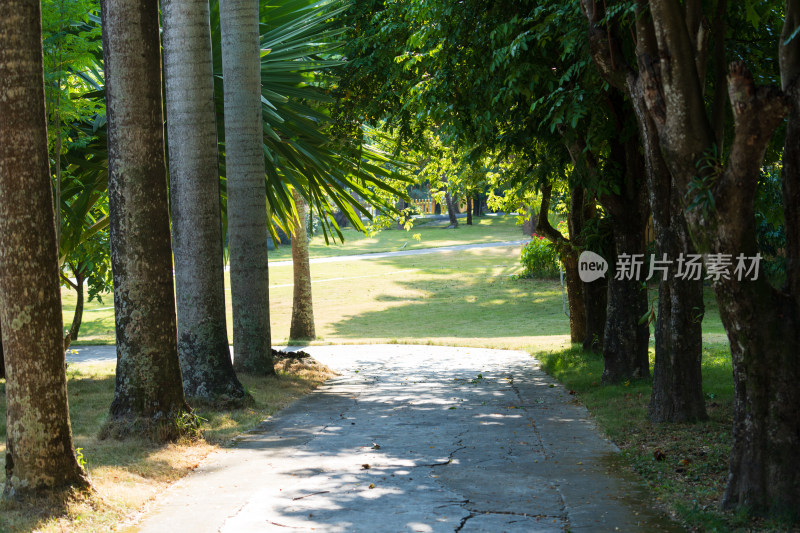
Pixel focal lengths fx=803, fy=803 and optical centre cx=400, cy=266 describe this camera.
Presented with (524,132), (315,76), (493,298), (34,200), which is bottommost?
(493,298)

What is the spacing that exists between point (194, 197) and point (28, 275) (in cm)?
404

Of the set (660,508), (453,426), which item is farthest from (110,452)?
(660,508)

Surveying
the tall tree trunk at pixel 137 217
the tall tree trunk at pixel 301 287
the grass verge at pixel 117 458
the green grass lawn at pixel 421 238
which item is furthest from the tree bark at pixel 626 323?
the green grass lawn at pixel 421 238

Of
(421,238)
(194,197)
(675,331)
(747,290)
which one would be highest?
(194,197)

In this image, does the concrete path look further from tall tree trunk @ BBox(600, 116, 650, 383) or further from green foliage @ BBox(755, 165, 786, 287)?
tall tree trunk @ BBox(600, 116, 650, 383)

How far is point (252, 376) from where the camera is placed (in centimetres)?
1116

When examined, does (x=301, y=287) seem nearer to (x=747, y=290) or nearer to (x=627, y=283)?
(x=627, y=283)

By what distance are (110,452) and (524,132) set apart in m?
6.67

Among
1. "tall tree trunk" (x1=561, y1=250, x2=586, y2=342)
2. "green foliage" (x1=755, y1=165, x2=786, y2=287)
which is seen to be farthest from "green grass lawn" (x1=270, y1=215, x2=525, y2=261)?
"green foliage" (x1=755, y1=165, x2=786, y2=287)

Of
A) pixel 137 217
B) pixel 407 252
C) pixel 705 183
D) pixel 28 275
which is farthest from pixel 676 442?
pixel 407 252

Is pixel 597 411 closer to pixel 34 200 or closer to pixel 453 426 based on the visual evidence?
pixel 453 426

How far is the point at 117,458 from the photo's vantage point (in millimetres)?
6582

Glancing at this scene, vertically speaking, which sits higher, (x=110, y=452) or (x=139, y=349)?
(x=139, y=349)

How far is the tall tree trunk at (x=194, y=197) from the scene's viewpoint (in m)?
9.02
